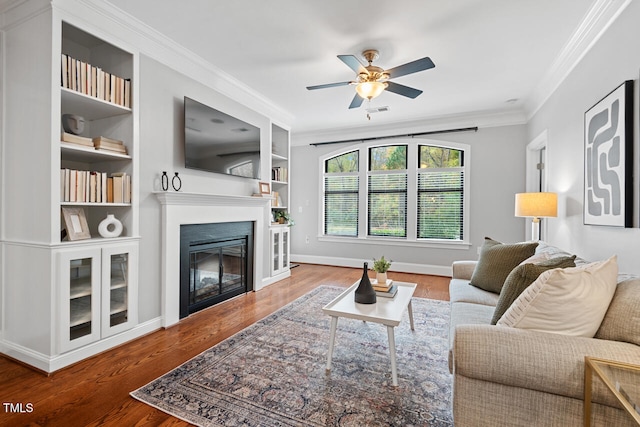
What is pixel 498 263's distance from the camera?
2.51m

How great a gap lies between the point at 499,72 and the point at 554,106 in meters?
0.72

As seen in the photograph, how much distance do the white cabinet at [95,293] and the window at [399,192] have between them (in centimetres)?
394

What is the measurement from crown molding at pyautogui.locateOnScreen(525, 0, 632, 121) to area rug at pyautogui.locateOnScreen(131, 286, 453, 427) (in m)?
2.70

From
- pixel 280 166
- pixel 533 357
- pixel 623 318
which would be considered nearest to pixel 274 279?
pixel 280 166

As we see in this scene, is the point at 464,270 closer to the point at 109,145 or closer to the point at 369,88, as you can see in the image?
the point at 369,88

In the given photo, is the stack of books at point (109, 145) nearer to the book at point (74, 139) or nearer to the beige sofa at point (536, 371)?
the book at point (74, 139)

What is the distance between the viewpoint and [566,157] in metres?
2.94

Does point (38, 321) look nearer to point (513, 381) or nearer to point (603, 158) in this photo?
point (513, 381)

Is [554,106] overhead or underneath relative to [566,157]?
overhead

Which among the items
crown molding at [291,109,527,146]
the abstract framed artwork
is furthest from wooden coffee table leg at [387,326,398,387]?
crown molding at [291,109,527,146]

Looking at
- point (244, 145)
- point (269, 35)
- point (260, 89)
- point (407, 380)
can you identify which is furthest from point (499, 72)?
point (407, 380)

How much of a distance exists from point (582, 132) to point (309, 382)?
2.97 meters

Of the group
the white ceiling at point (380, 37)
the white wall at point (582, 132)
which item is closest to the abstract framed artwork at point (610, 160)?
the white wall at point (582, 132)

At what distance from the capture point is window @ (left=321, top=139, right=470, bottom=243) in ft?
16.6
